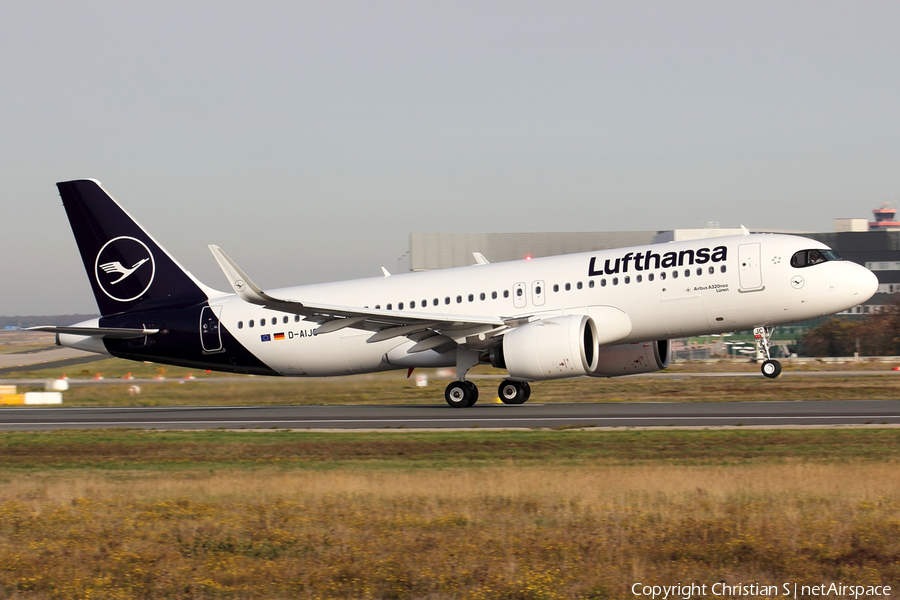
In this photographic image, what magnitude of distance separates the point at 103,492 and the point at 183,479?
1533 mm

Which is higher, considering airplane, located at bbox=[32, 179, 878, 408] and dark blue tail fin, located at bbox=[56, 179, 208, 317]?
dark blue tail fin, located at bbox=[56, 179, 208, 317]

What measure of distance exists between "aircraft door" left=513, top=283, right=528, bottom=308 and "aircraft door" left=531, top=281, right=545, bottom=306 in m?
0.25

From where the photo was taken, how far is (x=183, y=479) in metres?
14.6

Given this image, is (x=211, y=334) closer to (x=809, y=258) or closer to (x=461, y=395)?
(x=461, y=395)

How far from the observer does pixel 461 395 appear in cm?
2759

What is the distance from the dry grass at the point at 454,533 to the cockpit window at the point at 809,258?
12.8m

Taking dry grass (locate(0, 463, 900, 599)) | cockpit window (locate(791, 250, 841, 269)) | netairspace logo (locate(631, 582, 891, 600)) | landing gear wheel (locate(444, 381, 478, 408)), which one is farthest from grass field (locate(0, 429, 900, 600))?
landing gear wheel (locate(444, 381, 478, 408))

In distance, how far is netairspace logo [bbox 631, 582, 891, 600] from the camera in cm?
Result: 771

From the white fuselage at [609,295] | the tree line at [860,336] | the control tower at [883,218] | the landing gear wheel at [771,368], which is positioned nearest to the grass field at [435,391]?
the white fuselage at [609,295]

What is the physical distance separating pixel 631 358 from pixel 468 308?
5.44 m

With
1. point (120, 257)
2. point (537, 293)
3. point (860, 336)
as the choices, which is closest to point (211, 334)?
point (120, 257)

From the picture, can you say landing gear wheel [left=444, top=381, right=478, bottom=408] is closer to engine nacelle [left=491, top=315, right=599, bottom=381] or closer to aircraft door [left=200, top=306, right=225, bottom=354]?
engine nacelle [left=491, top=315, right=599, bottom=381]

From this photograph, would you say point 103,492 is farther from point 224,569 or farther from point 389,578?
point 389,578

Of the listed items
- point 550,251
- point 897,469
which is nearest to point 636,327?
point 897,469
